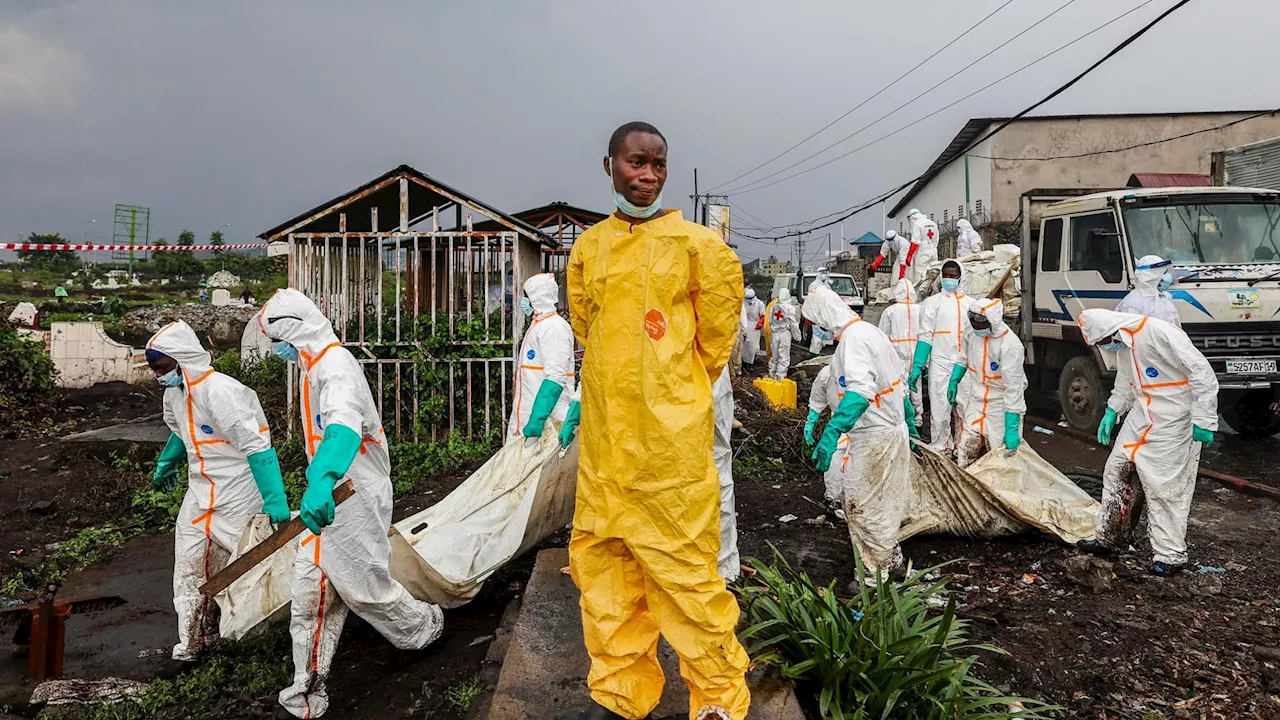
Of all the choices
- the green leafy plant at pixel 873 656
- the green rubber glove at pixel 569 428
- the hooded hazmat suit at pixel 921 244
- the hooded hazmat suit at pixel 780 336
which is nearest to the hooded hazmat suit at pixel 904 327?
the hooded hazmat suit at pixel 921 244

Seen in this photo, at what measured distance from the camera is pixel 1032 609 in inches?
175

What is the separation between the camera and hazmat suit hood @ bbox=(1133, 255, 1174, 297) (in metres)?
6.94

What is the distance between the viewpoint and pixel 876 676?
2.99 meters

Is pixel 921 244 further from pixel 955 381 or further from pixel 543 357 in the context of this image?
pixel 543 357

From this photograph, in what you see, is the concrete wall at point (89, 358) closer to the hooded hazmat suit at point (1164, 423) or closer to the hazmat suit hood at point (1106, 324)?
the hazmat suit hood at point (1106, 324)

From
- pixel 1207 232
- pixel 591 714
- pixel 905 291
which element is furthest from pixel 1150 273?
pixel 591 714

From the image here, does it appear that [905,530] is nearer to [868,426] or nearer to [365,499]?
[868,426]

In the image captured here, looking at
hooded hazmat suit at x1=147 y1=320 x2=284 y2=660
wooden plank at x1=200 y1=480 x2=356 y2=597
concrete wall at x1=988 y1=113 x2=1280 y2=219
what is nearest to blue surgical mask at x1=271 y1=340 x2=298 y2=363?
hooded hazmat suit at x1=147 y1=320 x2=284 y2=660

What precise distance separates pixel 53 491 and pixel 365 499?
5.34 metres

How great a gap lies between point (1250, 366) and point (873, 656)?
22.4 feet

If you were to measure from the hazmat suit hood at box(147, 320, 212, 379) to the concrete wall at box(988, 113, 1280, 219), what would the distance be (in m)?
24.7

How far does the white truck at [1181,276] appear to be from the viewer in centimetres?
767

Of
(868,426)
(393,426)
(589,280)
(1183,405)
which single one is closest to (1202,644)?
(1183,405)

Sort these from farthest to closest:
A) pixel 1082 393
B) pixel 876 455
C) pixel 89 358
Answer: pixel 89 358 < pixel 1082 393 < pixel 876 455
